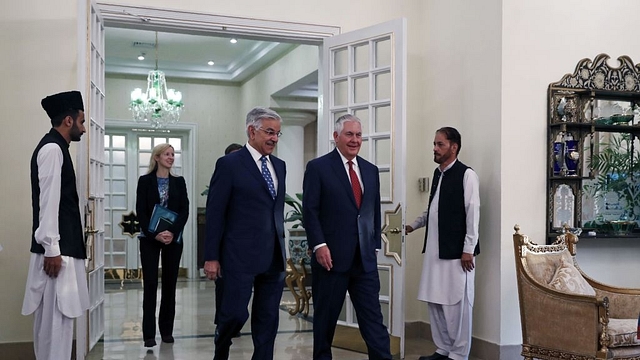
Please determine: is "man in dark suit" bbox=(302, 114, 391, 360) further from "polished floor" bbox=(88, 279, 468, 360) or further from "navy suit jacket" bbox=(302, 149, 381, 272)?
"polished floor" bbox=(88, 279, 468, 360)

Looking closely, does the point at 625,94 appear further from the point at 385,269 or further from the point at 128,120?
the point at 128,120

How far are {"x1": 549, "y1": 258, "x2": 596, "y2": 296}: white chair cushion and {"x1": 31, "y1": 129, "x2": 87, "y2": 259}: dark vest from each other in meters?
→ 2.88

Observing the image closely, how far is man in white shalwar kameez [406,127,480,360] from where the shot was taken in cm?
477

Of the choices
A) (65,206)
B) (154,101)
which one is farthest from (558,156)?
(154,101)

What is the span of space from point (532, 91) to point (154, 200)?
2.93 m

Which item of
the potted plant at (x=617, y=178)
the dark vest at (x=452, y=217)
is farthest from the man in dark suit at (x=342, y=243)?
the potted plant at (x=617, y=178)

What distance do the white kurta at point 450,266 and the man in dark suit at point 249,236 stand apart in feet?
4.21

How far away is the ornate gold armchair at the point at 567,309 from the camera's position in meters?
4.14

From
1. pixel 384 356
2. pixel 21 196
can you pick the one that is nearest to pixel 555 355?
pixel 384 356

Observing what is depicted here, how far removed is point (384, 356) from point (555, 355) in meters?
1.07

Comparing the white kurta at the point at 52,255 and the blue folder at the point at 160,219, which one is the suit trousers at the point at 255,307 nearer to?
the white kurta at the point at 52,255

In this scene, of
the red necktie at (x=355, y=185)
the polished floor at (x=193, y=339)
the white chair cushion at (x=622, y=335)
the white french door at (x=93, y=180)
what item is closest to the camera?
the white chair cushion at (x=622, y=335)

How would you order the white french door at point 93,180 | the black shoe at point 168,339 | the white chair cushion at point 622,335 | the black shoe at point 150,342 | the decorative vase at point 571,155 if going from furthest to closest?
the black shoe at point 168,339 → the black shoe at point 150,342 → the decorative vase at point 571,155 → the white french door at point 93,180 → the white chair cushion at point 622,335

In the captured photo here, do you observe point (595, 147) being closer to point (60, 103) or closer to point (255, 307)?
point (255, 307)
